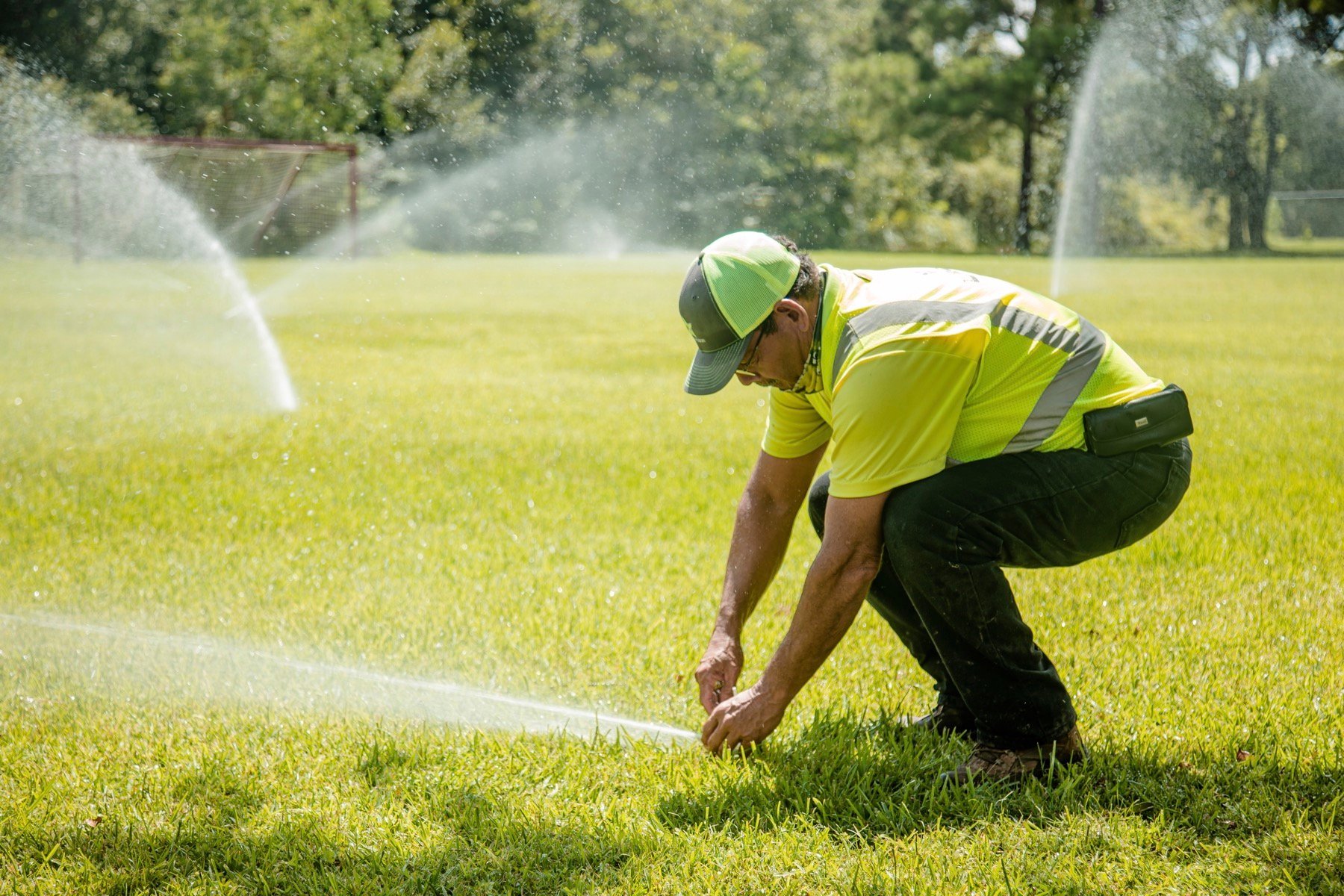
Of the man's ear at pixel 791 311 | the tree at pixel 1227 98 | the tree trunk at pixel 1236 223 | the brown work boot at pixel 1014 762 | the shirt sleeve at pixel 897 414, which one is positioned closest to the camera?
the shirt sleeve at pixel 897 414

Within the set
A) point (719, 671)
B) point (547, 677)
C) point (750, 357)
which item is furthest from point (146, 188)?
point (750, 357)

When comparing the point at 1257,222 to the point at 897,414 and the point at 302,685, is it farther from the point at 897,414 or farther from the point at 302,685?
the point at 897,414

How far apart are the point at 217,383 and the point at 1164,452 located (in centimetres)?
858

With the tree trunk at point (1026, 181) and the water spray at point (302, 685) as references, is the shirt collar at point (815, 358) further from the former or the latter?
the tree trunk at point (1026, 181)

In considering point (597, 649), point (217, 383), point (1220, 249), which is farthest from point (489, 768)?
point (1220, 249)

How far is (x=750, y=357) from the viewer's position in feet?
8.48

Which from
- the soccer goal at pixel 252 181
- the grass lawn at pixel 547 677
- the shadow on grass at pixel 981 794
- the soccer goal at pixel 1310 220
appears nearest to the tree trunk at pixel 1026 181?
the soccer goal at pixel 1310 220

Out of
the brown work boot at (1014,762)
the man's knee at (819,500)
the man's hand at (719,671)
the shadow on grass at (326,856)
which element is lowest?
the shadow on grass at (326,856)

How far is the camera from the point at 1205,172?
2847cm

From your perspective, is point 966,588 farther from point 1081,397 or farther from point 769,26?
point 769,26

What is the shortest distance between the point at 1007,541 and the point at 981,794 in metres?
0.60

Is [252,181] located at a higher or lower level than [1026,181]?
lower

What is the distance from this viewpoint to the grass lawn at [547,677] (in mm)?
2572

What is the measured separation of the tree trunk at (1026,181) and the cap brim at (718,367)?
108 feet
